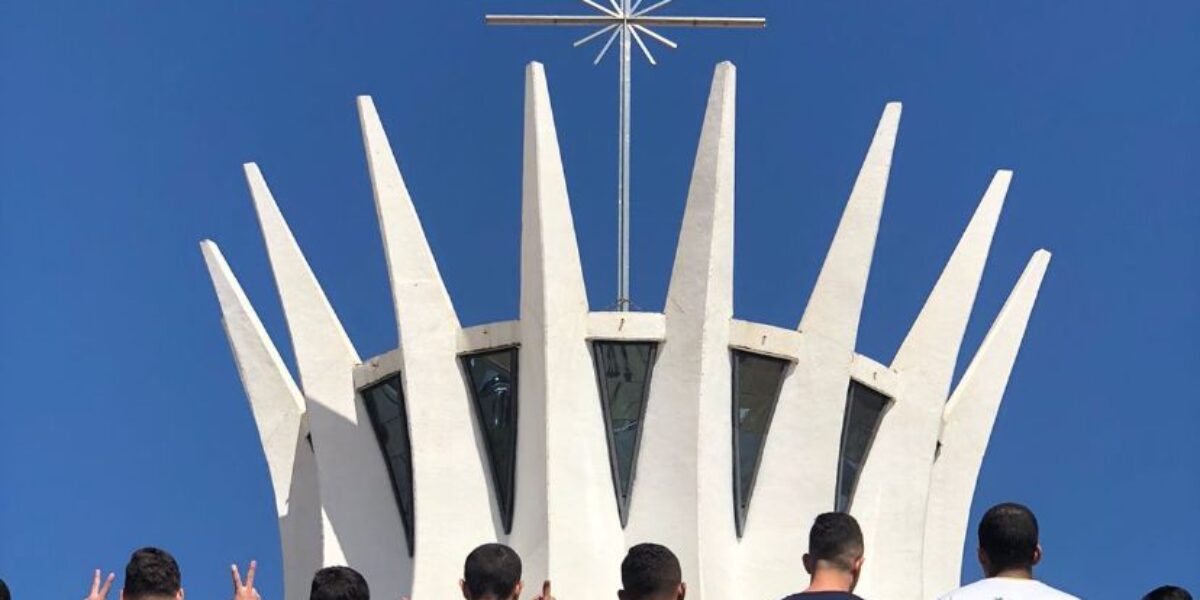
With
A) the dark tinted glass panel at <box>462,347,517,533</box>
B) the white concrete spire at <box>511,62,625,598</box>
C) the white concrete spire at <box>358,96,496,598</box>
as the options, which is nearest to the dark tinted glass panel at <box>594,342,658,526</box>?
the white concrete spire at <box>511,62,625,598</box>

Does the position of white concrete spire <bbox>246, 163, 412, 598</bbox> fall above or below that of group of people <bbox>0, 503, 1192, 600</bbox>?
above

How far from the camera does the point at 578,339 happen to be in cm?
2369

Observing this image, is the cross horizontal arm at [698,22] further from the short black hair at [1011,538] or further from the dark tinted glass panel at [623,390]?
the short black hair at [1011,538]

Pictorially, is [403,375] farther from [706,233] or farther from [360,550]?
[706,233]

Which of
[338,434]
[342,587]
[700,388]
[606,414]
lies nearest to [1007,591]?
[342,587]

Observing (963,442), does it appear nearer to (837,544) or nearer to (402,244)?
(402,244)

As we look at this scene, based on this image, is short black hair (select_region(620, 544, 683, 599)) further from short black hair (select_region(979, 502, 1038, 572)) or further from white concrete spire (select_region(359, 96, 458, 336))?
white concrete spire (select_region(359, 96, 458, 336))

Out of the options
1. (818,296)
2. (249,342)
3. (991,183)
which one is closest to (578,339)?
(818,296)

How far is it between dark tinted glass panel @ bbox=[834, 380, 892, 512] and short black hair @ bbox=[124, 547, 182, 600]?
16.2 metres

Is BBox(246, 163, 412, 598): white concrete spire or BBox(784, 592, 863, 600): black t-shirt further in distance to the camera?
BBox(246, 163, 412, 598): white concrete spire

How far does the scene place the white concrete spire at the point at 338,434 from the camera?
24859 mm

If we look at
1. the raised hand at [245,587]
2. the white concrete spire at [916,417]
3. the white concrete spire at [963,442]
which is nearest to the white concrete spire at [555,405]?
the white concrete spire at [916,417]

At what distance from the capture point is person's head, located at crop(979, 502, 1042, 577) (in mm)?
8984

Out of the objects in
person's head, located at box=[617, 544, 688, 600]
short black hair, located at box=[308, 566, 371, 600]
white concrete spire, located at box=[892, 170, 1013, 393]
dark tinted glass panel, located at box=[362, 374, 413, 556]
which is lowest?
short black hair, located at box=[308, 566, 371, 600]
